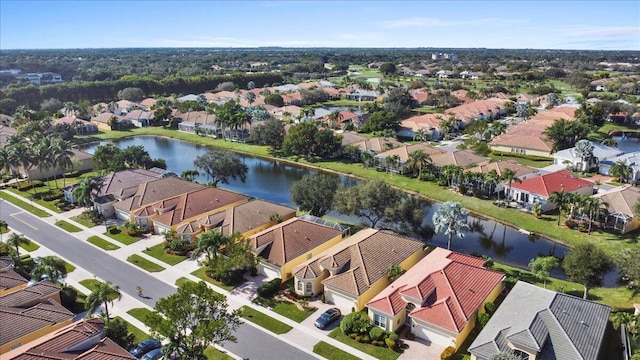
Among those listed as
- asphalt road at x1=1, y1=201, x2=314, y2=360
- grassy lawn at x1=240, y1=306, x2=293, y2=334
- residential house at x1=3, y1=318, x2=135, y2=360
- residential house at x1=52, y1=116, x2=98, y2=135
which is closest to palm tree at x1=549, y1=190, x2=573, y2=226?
→ grassy lawn at x1=240, y1=306, x2=293, y2=334

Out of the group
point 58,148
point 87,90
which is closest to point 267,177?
point 58,148

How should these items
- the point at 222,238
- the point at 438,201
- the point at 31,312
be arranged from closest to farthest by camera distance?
the point at 31,312 → the point at 222,238 → the point at 438,201

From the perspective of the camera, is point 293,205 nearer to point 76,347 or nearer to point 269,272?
point 269,272

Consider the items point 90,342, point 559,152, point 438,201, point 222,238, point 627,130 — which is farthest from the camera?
point 627,130

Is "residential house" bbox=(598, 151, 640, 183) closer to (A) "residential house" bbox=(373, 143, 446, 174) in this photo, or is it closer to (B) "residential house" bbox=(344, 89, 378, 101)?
(A) "residential house" bbox=(373, 143, 446, 174)

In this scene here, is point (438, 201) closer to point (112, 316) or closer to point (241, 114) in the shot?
point (112, 316)
